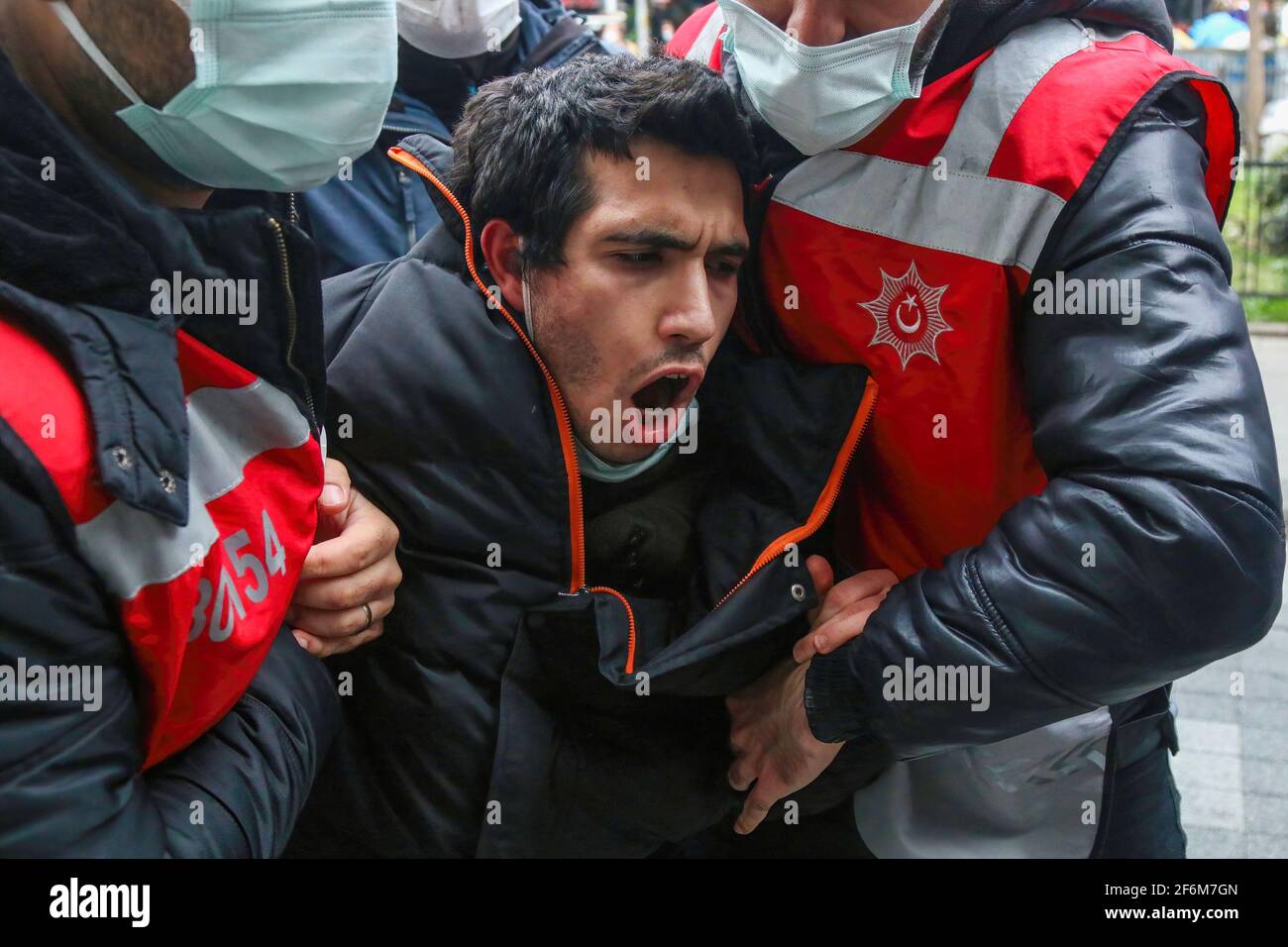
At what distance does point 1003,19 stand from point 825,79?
0.28 m

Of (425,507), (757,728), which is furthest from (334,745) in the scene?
(757,728)

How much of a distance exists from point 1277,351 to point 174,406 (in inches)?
327

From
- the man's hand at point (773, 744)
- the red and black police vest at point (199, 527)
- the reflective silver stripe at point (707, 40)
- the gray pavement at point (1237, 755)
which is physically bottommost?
the gray pavement at point (1237, 755)

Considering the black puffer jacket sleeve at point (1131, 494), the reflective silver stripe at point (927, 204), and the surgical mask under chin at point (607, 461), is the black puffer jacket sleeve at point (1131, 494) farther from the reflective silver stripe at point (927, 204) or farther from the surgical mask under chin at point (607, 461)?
the surgical mask under chin at point (607, 461)

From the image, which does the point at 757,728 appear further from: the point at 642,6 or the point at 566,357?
the point at 642,6

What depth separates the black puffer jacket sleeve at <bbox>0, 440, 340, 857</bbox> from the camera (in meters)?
1.32

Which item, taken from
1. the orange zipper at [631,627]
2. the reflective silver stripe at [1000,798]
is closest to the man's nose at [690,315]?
the orange zipper at [631,627]

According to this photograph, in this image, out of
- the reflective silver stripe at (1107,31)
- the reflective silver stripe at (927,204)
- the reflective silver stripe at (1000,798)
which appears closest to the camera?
the reflective silver stripe at (927,204)

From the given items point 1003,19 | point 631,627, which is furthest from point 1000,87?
point 631,627

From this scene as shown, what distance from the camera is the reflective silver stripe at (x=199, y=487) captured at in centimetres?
141

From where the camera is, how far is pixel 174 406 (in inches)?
58.7

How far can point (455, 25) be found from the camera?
2941 mm

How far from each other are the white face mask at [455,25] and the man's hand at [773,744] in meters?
1.66

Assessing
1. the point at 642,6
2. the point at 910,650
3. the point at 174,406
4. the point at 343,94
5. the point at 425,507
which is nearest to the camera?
the point at 174,406
